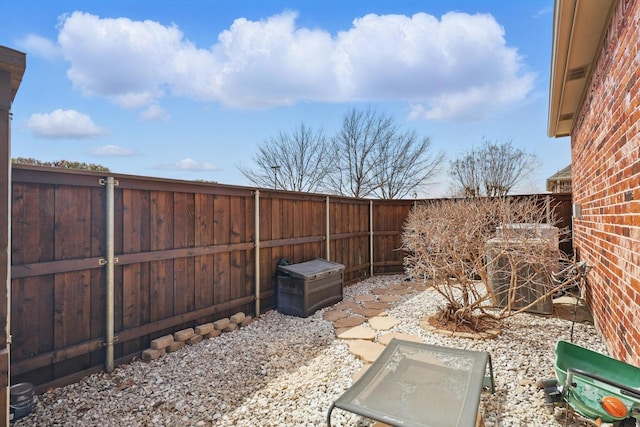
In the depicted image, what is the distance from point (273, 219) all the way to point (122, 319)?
7.80 ft

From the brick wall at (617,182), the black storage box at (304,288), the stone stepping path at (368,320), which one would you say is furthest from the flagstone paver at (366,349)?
the brick wall at (617,182)

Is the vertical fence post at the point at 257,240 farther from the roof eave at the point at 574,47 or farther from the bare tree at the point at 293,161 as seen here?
the bare tree at the point at 293,161

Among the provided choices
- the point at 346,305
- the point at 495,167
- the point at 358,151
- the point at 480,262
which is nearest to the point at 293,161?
the point at 358,151

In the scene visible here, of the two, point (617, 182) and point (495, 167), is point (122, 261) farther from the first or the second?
point (495, 167)

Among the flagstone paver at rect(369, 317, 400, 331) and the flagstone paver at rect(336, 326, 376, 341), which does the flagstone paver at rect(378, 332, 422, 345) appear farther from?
the flagstone paver at rect(369, 317, 400, 331)

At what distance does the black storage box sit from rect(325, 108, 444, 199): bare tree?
10.8m

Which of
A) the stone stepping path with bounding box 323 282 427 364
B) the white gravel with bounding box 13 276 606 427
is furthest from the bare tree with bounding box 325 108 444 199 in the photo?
the white gravel with bounding box 13 276 606 427

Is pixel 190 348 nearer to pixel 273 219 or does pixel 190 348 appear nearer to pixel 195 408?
pixel 195 408

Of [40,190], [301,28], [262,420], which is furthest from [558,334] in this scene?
[301,28]

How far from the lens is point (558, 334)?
12.0 feet

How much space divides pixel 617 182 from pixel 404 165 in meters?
13.2

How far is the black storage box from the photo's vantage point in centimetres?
467

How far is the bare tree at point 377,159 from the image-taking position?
1490 cm

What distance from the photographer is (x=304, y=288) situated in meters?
4.66
